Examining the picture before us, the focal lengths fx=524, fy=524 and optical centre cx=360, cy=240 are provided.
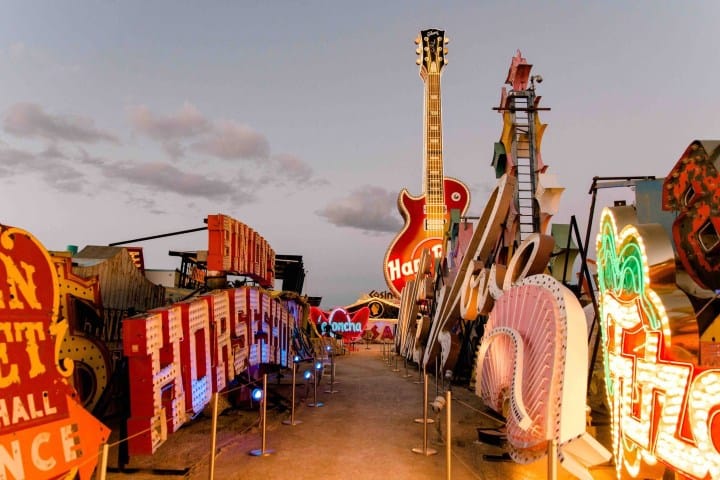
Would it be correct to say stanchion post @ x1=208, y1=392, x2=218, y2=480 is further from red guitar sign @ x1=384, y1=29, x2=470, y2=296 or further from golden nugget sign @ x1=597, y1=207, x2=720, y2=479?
red guitar sign @ x1=384, y1=29, x2=470, y2=296

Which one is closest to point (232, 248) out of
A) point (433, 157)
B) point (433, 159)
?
point (433, 159)

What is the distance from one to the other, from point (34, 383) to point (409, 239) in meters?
39.0

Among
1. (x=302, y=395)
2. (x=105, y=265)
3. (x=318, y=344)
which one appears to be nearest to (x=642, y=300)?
(x=105, y=265)

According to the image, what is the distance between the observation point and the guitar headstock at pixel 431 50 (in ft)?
156

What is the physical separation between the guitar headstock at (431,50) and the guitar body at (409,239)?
1178cm

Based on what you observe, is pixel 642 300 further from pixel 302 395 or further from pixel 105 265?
pixel 302 395

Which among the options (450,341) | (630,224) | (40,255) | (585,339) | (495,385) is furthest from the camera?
(450,341)

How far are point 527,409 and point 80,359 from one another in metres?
7.92

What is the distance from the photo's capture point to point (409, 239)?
43.9 meters

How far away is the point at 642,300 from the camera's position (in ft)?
20.4

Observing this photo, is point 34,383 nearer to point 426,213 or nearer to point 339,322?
point 426,213

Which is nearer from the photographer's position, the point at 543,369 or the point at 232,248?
the point at 543,369

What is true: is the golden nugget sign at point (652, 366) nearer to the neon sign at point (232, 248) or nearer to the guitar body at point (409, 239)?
the neon sign at point (232, 248)

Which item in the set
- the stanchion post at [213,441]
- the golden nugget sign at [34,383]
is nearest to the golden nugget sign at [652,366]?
the stanchion post at [213,441]
